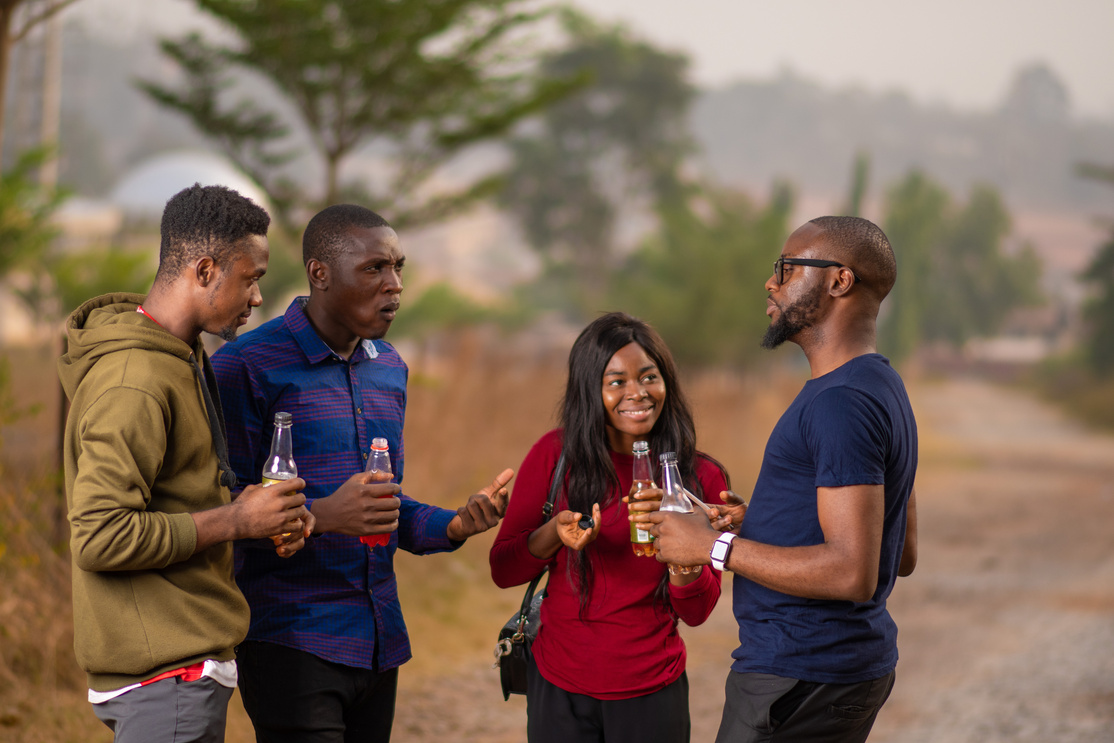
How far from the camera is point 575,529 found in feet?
8.50

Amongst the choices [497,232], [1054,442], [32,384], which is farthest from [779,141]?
[32,384]

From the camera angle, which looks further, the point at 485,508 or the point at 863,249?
the point at 485,508

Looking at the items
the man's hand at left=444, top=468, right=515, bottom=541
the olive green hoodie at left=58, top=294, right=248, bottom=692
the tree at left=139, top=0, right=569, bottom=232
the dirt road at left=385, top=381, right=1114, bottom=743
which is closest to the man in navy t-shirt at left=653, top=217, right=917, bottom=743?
Answer: the man's hand at left=444, top=468, right=515, bottom=541

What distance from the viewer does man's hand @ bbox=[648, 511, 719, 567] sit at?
7.79 ft

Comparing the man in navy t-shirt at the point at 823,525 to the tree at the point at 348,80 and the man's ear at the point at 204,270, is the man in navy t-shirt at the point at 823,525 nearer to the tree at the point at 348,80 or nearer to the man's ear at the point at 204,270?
the man's ear at the point at 204,270

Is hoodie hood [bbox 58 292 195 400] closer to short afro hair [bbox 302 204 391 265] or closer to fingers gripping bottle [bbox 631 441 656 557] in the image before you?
short afro hair [bbox 302 204 391 265]

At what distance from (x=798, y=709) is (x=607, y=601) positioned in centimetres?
60

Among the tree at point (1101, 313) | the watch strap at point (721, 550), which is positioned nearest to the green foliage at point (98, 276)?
the watch strap at point (721, 550)

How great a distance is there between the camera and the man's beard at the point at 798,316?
2.43 meters

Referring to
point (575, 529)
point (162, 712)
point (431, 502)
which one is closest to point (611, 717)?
point (575, 529)

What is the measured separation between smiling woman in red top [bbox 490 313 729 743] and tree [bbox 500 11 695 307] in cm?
4271

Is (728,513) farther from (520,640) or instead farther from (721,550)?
(520,640)

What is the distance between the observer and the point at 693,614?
2670 millimetres

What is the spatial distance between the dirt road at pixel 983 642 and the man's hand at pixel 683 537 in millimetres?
3478
